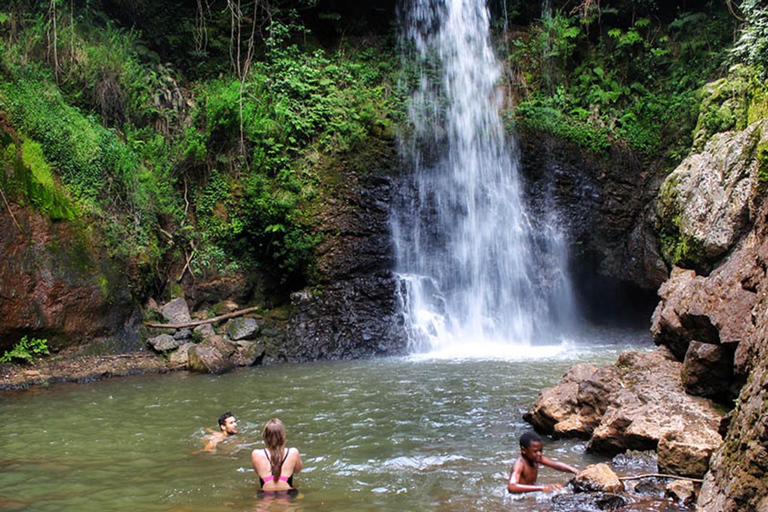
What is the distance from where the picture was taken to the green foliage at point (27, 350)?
1055cm

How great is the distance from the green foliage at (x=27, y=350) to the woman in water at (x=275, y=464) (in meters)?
7.65

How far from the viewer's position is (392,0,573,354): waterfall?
14.9 m

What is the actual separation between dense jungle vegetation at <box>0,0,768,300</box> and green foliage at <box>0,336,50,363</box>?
2445mm

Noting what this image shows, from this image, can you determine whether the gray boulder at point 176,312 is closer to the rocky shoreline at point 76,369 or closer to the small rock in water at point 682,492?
the rocky shoreline at point 76,369

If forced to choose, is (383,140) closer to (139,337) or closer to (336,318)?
(336,318)

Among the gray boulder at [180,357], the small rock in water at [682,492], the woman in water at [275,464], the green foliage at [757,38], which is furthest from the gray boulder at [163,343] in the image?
the green foliage at [757,38]

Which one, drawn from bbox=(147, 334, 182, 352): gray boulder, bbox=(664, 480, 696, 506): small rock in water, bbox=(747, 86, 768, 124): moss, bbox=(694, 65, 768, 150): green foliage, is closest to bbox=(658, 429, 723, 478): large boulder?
bbox=(664, 480, 696, 506): small rock in water

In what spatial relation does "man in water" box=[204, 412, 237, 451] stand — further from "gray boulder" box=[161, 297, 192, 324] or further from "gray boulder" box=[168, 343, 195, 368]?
"gray boulder" box=[161, 297, 192, 324]

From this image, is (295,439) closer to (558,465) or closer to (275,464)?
(275,464)

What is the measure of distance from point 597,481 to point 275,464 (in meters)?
2.86

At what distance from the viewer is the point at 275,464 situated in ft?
17.3

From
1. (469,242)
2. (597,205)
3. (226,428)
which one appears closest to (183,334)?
(226,428)

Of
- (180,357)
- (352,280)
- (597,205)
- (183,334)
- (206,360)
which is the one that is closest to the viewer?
(206,360)

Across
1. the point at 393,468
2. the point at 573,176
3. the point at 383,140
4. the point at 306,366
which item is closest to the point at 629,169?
the point at 573,176
